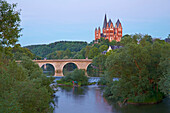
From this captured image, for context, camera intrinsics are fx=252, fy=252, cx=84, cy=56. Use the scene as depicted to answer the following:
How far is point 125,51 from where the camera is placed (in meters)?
27.9

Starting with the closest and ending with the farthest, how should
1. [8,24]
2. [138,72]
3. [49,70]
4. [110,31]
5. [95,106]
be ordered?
[8,24] → [95,106] → [138,72] → [49,70] → [110,31]

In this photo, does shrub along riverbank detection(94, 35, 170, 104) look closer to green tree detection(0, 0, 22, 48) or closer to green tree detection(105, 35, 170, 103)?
green tree detection(105, 35, 170, 103)

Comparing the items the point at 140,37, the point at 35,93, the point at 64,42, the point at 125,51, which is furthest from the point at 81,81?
the point at 64,42

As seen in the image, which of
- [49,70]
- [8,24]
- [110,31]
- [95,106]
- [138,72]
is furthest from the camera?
[110,31]

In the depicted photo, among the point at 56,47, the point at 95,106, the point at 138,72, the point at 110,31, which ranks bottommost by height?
the point at 95,106

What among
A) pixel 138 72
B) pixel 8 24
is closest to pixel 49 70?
pixel 138 72

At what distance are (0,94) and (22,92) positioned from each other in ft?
5.40

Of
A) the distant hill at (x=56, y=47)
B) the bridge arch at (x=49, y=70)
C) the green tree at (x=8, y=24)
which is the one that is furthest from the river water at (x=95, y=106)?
the distant hill at (x=56, y=47)

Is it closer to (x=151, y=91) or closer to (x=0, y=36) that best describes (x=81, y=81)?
(x=151, y=91)

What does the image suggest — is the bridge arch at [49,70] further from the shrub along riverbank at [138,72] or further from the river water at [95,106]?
the shrub along riverbank at [138,72]

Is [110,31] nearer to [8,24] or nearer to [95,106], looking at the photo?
[95,106]

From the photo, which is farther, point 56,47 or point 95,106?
point 56,47

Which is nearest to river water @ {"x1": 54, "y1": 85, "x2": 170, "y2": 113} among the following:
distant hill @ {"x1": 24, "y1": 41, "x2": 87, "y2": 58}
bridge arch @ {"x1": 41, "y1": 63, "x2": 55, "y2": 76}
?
bridge arch @ {"x1": 41, "y1": 63, "x2": 55, "y2": 76}

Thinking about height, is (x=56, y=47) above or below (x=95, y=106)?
above
